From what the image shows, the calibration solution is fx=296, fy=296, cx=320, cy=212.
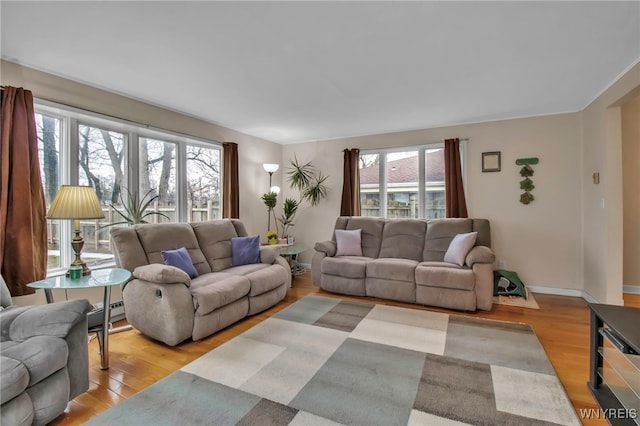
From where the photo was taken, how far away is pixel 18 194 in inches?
99.4

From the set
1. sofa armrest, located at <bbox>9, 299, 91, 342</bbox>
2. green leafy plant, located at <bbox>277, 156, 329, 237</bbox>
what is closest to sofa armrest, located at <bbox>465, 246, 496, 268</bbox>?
green leafy plant, located at <bbox>277, 156, 329, 237</bbox>

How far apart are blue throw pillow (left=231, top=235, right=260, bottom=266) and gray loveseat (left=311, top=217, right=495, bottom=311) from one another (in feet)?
2.99

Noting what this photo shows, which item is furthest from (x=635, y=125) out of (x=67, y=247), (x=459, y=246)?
(x=67, y=247)

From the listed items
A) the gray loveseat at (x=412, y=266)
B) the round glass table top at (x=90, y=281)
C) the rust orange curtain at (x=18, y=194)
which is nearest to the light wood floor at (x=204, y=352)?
the gray loveseat at (x=412, y=266)

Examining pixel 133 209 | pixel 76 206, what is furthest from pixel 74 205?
pixel 133 209

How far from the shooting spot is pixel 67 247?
304 centimetres

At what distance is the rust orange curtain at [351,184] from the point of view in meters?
5.21

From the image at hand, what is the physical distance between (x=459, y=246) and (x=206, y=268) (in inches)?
123

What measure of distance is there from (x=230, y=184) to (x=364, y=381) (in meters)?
3.47

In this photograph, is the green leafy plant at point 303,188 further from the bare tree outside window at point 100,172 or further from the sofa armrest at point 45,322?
the sofa armrest at point 45,322

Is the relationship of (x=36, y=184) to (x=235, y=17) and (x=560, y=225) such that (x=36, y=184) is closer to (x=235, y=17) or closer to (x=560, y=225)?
(x=235, y=17)

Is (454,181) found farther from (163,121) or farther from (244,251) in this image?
(163,121)

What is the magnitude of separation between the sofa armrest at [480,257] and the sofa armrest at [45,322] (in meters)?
3.69

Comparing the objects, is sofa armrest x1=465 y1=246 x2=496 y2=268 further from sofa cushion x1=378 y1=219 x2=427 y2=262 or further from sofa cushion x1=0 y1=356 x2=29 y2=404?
sofa cushion x1=0 y1=356 x2=29 y2=404
